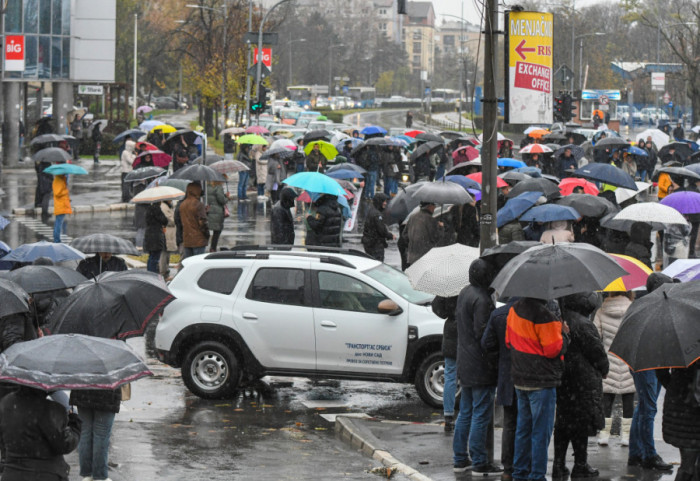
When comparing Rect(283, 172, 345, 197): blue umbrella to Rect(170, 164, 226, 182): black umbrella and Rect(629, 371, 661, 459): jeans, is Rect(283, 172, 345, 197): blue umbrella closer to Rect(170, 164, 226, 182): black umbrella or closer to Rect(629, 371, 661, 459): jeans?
Rect(170, 164, 226, 182): black umbrella

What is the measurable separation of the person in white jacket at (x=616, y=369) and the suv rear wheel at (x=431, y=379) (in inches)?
79.4

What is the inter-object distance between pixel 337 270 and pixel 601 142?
21.2 meters

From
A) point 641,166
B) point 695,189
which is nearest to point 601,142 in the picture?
point 641,166

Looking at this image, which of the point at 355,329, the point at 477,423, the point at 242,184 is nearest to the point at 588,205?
the point at 355,329

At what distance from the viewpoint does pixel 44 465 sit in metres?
6.57

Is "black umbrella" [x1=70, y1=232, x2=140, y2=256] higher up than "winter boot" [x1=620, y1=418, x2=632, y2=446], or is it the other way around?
"black umbrella" [x1=70, y1=232, x2=140, y2=256]

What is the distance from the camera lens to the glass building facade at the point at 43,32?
166 feet

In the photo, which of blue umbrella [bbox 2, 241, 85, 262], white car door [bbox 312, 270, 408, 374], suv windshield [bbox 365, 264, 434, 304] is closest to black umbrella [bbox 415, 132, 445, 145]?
suv windshield [bbox 365, 264, 434, 304]

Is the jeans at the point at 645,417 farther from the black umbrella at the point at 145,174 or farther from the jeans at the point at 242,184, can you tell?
the jeans at the point at 242,184

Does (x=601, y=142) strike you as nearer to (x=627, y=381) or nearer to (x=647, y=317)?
(x=627, y=381)

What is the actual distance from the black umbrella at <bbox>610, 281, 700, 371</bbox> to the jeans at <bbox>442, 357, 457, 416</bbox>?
2.99 m

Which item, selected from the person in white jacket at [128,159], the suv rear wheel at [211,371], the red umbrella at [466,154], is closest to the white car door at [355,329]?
the suv rear wheel at [211,371]

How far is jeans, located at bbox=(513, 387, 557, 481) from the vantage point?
8.34m

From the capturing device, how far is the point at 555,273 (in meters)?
8.05
